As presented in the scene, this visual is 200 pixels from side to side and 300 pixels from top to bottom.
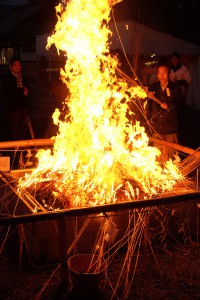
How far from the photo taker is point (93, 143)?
532 cm

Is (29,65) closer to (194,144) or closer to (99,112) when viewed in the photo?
(194,144)

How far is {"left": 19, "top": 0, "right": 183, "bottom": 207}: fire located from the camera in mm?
4938

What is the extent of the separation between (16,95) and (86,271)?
5.08 metres

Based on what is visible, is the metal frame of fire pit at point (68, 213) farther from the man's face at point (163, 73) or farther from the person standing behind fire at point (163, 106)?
the man's face at point (163, 73)

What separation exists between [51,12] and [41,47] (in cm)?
1110

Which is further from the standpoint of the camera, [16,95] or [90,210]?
[16,95]

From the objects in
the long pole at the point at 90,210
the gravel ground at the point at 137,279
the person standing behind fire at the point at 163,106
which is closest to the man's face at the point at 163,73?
the person standing behind fire at the point at 163,106

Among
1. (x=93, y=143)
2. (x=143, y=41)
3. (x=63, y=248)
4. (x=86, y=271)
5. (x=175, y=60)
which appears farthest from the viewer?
(x=143, y=41)

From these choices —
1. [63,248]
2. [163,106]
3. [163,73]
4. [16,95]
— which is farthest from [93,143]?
[16,95]

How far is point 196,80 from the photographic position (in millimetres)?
15984

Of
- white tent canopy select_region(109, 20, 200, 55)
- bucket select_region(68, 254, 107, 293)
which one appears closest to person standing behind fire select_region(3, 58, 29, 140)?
white tent canopy select_region(109, 20, 200, 55)

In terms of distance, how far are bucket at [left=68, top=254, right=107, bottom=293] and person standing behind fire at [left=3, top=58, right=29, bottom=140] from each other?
463 centimetres

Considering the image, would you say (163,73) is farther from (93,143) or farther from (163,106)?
(93,143)

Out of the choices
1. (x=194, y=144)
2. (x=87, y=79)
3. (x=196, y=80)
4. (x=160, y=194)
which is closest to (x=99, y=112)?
(x=87, y=79)
